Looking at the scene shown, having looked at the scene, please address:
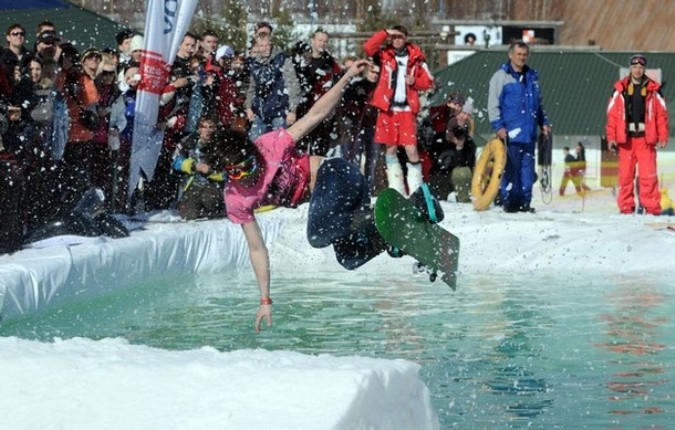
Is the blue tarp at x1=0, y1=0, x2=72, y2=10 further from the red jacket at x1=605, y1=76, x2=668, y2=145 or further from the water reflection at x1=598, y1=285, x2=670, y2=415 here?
the water reflection at x1=598, y1=285, x2=670, y2=415

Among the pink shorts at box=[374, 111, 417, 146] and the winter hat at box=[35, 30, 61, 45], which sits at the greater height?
the winter hat at box=[35, 30, 61, 45]

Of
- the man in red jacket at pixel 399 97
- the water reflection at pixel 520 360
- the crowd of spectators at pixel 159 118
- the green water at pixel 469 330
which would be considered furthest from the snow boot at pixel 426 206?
the man in red jacket at pixel 399 97

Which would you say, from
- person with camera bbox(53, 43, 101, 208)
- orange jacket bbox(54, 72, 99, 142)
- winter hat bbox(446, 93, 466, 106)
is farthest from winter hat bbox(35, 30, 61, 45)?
winter hat bbox(446, 93, 466, 106)

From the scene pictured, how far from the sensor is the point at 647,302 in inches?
442

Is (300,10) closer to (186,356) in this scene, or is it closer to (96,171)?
(96,171)

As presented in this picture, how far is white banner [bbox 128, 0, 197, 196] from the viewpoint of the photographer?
13.8 metres

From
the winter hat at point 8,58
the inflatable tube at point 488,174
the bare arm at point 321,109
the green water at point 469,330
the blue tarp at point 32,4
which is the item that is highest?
the blue tarp at point 32,4

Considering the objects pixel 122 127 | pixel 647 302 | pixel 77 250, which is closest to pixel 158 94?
pixel 122 127

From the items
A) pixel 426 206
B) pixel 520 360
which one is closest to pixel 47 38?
pixel 426 206

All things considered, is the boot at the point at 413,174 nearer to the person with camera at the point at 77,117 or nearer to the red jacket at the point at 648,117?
the red jacket at the point at 648,117

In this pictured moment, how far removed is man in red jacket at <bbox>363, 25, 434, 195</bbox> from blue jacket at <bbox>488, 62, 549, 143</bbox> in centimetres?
84

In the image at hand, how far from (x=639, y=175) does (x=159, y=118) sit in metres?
5.27

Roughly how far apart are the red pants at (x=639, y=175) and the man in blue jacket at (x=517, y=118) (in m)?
1.16

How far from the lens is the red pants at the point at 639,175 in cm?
1554
